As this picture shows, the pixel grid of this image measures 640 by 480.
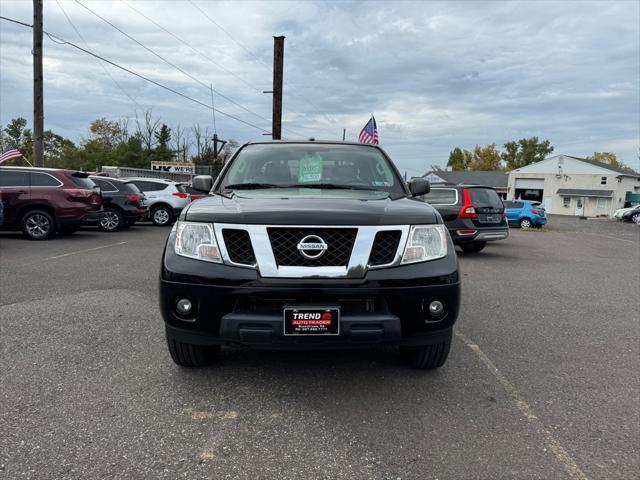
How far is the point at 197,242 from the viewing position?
296 centimetres

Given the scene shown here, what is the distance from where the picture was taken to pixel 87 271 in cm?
734

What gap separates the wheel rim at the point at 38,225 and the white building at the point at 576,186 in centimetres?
5807

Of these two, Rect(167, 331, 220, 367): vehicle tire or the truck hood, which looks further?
Rect(167, 331, 220, 367): vehicle tire

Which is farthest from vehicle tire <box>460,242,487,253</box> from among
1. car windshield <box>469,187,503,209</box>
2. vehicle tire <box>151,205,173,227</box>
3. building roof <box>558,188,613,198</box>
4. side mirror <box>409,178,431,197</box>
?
building roof <box>558,188,613,198</box>

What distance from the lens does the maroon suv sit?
10938 millimetres

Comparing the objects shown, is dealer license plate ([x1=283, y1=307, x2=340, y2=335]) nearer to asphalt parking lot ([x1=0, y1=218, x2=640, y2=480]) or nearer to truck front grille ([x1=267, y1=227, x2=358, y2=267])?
truck front grille ([x1=267, y1=227, x2=358, y2=267])

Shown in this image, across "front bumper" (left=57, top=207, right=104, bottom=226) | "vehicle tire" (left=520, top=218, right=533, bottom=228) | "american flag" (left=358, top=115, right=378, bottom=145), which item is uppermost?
"american flag" (left=358, top=115, right=378, bottom=145)

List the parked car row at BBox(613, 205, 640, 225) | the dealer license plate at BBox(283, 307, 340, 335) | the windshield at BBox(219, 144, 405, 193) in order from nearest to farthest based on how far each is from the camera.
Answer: the dealer license plate at BBox(283, 307, 340, 335)
the windshield at BBox(219, 144, 405, 193)
the parked car row at BBox(613, 205, 640, 225)

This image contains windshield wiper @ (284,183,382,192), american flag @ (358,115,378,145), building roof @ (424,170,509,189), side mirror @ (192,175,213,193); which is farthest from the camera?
building roof @ (424,170,509,189)

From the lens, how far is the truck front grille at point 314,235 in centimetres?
284

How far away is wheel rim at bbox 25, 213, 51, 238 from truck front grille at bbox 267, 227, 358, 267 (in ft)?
33.2

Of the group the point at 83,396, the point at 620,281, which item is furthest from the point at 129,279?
the point at 620,281

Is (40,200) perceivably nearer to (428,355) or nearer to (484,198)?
(484,198)

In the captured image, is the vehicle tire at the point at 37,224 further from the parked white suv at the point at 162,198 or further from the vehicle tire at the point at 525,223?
the vehicle tire at the point at 525,223
